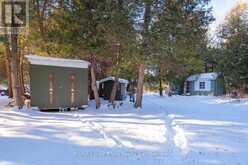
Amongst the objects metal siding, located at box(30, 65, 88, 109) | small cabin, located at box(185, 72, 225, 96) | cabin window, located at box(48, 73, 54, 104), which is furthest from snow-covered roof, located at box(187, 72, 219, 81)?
cabin window, located at box(48, 73, 54, 104)

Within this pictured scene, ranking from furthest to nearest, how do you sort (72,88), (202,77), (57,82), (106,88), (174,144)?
(202,77)
(106,88)
(72,88)
(57,82)
(174,144)

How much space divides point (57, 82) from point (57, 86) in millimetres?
164

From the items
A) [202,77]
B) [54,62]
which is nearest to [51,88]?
[54,62]

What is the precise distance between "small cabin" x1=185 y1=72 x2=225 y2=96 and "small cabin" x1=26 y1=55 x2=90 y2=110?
2573cm

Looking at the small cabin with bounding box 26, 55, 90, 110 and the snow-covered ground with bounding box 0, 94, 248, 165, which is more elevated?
the small cabin with bounding box 26, 55, 90, 110

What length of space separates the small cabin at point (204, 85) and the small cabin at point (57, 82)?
25.7 meters

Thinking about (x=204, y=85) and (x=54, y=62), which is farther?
(x=204, y=85)

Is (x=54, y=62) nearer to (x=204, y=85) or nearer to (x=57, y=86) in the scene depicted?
(x=57, y=86)

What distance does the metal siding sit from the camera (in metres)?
13.6

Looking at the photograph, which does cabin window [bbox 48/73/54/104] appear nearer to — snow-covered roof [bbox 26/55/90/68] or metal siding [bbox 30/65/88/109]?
metal siding [bbox 30/65/88/109]

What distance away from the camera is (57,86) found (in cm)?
1428

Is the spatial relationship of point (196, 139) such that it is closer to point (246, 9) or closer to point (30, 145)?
point (30, 145)

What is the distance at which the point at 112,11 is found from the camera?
1366 cm

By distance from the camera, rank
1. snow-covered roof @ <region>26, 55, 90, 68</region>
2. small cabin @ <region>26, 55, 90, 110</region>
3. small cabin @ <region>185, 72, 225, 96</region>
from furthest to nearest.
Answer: small cabin @ <region>185, 72, 225, 96</region>, small cabin @ <region>26, 55, 90, 110</region>, snow-covered roof @ <region>26, 55, 90, 68</region>
